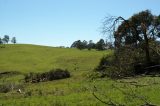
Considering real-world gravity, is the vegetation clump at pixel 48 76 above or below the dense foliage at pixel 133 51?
below

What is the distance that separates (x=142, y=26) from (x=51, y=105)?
17.7 m

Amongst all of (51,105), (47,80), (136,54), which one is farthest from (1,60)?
(136,54)

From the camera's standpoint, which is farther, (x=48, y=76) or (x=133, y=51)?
(x=48, y=76)

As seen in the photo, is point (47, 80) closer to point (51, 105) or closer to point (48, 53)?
point (51, 105)

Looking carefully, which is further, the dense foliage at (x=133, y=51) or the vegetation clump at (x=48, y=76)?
the vegetation clump at (x=48, y=76)

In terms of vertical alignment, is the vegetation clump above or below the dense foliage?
below

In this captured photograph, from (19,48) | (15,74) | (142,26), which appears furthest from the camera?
(19,48)

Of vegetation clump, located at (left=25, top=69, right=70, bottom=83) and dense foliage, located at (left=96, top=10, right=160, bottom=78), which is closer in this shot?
dense foliage, located at (left=96, top=10, right=160, bottom=78)

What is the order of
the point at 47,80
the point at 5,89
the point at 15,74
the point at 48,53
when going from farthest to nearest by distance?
the point at 48,53 < the point at 15,74 < the point at 47,80 < the point at 5,89

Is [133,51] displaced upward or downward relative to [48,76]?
upward

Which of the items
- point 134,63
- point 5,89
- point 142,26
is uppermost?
point 142,26

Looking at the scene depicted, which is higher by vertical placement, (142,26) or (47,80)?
(142,26)

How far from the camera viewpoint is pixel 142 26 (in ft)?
10.9

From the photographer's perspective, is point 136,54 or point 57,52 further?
point 57,52
